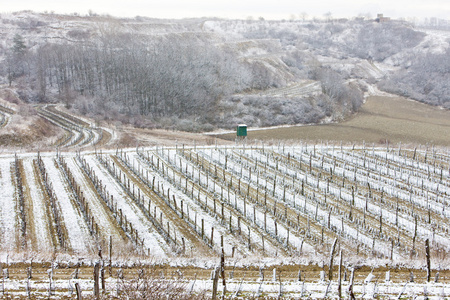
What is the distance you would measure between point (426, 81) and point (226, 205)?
108 metres

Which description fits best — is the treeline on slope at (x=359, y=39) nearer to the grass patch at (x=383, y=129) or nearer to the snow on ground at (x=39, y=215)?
the grass patch at (x=383, y=129)

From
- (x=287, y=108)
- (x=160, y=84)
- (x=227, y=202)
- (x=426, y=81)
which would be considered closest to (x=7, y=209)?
(x=227, y=202)

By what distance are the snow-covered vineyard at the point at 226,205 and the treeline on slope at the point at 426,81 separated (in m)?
68.2

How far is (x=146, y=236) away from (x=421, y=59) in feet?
449

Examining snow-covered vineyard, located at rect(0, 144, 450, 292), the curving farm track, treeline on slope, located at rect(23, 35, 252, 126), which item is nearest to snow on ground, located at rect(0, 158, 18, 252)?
snow-covered vineyard, located at rect(0, 144, 450, 292)

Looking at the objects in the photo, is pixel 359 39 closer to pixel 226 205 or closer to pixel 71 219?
pixel 226 205

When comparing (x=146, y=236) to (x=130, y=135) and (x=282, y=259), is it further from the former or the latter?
(x=130, y=135)

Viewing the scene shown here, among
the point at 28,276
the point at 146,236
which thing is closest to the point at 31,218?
the point at 146,236

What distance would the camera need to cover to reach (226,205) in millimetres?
29250

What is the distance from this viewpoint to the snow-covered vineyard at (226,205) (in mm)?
23125

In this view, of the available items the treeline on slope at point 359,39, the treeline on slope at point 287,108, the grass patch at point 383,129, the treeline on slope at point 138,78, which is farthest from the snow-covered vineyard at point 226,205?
the treeline on slope at point 359,39

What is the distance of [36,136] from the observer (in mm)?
52906

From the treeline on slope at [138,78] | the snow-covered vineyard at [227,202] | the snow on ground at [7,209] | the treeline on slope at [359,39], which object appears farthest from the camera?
the treeline on slope at [359,39]

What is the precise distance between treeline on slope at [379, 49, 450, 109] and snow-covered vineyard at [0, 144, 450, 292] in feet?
224
